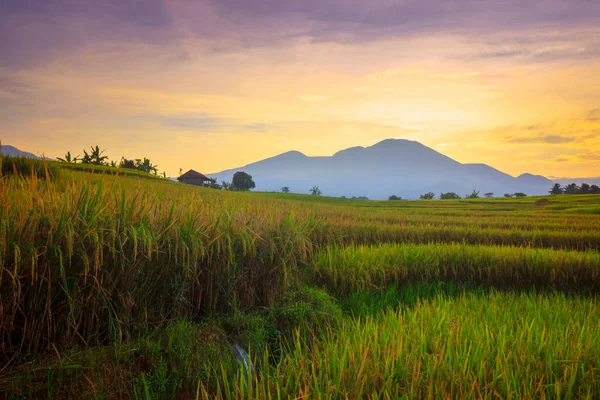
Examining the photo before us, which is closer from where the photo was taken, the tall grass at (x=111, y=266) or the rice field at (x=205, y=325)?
the rice field at (x=205, y=325)

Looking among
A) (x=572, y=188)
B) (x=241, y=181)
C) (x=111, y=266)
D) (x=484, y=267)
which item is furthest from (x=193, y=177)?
(x=572, y=188)

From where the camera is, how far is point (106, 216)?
3.41m

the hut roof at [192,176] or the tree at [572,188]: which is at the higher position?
the hut roof at [192,176]

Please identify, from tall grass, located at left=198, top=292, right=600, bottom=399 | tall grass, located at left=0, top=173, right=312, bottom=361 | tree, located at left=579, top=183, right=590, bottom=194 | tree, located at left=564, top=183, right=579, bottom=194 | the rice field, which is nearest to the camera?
tall grass, located at left=198, top=292, right=600, bottom=399

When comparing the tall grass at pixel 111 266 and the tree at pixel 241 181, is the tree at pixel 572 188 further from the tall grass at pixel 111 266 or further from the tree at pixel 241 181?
the tall grass at pixel 111 266

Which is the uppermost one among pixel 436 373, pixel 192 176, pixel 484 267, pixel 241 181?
pixel 241 181

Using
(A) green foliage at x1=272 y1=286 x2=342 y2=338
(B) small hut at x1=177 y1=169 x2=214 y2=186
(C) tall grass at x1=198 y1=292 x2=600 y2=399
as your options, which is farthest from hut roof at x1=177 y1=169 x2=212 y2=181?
(C) tall grass at x1=198 y1=292 x2=600 y2=399

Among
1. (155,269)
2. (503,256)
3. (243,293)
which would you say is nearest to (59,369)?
(155,269)

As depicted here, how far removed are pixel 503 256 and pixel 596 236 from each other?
19.6ft

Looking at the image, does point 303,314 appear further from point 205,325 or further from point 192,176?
point 192,176

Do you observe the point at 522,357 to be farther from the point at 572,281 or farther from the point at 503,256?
the point at 572,281

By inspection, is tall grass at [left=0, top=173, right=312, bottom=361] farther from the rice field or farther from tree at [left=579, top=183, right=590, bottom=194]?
tree at [left=579, top=183, right=590, bottom=194]

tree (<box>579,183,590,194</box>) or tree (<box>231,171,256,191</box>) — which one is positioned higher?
tree (<box>231,171,256,191</box>)

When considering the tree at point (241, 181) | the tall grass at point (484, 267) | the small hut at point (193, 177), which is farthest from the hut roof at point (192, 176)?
the tall grass at point (484, 267)
